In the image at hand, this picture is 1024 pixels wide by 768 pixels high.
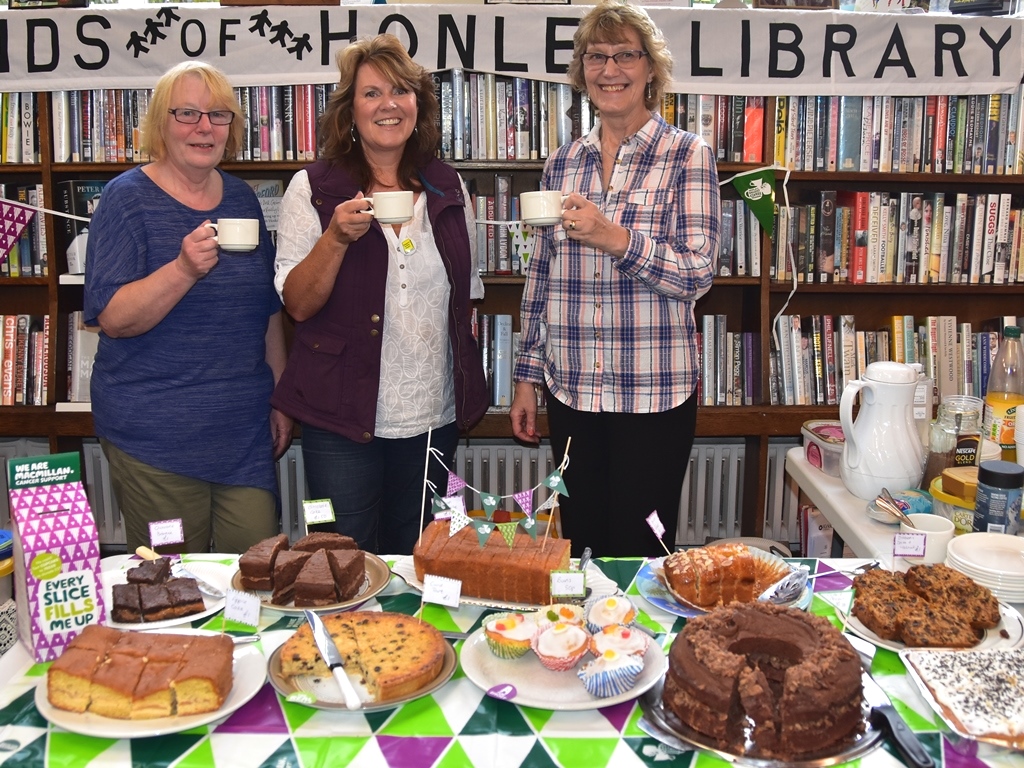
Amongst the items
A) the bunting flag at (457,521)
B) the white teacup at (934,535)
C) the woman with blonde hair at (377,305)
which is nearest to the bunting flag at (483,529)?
the bunting flag at (457,521)

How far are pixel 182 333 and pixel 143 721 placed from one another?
3.40 feet

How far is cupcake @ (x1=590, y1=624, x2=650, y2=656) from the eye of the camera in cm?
118

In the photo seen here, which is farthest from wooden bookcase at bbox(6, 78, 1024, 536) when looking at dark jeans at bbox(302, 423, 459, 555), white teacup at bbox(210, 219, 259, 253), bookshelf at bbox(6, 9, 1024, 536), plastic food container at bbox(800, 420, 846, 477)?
white teacup at bbox(210, 219, 259, 253)

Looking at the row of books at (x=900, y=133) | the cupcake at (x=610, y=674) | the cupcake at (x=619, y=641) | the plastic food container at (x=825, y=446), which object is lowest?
the cupcake at (x=610, y=674)

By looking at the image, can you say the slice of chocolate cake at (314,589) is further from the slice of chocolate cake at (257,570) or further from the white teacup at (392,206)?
the white teacup at (392,206)

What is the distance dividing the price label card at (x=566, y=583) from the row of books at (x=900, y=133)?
211 cm

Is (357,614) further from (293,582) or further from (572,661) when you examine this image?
(572,661)

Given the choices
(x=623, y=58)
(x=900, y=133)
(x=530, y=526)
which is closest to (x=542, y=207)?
(x=623, y=58)

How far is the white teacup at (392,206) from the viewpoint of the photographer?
1.63m

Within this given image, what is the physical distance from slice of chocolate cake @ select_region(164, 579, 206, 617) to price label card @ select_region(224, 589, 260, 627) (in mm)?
103

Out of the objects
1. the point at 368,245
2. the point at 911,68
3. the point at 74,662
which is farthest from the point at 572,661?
the point at 911,68

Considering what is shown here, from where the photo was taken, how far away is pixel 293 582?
4.61ft

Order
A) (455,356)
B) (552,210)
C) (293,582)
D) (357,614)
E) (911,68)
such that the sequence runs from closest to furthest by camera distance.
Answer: (357,614)
(293,582)
(552,210)
(455,356)
(911,68)

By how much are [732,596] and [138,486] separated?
1.32 m
